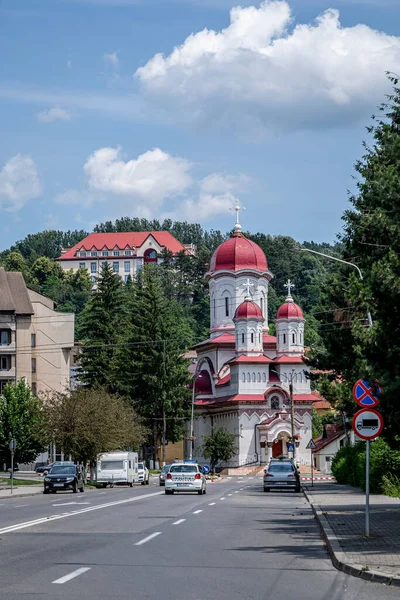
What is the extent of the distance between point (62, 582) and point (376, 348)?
9006 millimetres

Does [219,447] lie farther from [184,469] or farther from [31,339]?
[184,469]

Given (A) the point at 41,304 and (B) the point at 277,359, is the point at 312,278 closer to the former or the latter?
(B) the point at 277,359

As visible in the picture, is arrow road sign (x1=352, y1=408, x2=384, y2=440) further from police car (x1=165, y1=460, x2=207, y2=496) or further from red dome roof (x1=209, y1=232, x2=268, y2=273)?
red dome roof (x1=209, y1=232, x2=268, y2=273)

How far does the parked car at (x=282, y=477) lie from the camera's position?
4809cm

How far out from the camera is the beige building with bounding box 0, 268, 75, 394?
89875 mm

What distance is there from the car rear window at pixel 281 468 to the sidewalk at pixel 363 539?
17.6 metres

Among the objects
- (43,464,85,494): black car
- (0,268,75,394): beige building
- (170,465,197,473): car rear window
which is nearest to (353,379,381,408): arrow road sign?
(170,465,197,473): car rear window

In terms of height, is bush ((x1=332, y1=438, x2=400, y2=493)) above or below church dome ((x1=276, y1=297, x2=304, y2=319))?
below

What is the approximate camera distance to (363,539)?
18.3m

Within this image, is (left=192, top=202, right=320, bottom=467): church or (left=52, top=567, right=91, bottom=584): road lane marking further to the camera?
(left=192, top=202, right=320, bottom=467): church

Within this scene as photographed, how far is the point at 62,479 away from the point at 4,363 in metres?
43.7

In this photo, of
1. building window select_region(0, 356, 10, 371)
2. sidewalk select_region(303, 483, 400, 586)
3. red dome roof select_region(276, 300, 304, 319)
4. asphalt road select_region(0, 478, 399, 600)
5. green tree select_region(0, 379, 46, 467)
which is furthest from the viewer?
red dome roof select_region(276, 300, 304, 319)

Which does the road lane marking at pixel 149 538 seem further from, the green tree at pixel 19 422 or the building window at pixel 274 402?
the building window at pixel 274 402

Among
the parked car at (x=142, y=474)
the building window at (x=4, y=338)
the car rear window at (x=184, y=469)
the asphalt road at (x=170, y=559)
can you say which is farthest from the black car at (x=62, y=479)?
the building window at (x=4, y=338)
